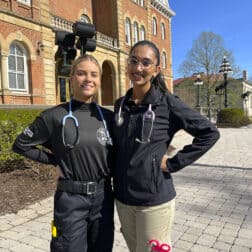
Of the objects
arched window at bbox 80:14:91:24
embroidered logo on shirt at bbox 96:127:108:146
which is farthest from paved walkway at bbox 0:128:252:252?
arched window at bbox 80:14:91:24

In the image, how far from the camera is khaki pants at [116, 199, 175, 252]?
2.12m

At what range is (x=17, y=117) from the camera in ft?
24.1

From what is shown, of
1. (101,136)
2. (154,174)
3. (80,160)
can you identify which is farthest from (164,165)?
(80,160)

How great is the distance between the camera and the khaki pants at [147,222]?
2.12 metres

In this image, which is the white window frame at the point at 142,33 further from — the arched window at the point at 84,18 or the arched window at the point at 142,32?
the arched window at the point at 84,18

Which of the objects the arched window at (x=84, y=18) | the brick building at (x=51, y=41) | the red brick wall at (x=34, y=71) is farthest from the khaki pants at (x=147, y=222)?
the arched window at (x=84, y=18)

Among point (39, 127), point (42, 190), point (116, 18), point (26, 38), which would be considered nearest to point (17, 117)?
point (42, 190)

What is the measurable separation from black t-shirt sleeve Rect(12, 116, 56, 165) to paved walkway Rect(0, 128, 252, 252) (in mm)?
1765

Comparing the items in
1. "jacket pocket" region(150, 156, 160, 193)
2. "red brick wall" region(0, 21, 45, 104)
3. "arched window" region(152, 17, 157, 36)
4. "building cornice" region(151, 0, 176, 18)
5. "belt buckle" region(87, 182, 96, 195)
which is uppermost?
"building cornice" region(151, 0, 176, 18)

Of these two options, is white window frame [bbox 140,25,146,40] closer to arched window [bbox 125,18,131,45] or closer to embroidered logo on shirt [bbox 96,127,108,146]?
arched window [bbox 125,18,131,45]

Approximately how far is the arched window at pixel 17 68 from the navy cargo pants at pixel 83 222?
14100 mm

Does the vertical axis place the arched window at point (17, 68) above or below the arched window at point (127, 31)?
below

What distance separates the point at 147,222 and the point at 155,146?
55 centimetres

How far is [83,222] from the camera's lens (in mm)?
2248
